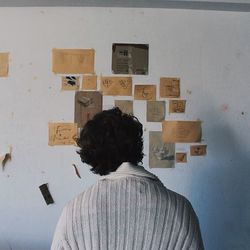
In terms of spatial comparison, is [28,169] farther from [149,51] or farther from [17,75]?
[149,51]

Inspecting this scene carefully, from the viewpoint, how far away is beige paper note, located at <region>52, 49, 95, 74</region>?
171cm

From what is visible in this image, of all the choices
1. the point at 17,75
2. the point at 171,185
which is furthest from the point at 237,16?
the point at 17,75

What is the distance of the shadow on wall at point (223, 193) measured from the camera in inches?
67.7

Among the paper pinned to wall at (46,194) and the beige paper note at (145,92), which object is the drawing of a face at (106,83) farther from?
the paper pinned to wall at (46,194)

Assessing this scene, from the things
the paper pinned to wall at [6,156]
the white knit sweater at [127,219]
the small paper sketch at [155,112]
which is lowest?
the white knit sweater at [127,219]

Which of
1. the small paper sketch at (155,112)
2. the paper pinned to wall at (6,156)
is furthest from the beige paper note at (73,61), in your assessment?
the paper pinned to wall at (6,156)

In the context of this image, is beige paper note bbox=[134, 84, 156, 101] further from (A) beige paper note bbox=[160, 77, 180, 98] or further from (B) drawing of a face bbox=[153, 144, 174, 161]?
(B) drawing of a face bbox=[153, 144, 174, 161]

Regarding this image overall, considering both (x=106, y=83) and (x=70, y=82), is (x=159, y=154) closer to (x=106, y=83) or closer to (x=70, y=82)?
(x=106, y=83)

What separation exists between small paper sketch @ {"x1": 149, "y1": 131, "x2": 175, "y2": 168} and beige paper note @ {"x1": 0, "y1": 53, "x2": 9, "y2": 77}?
0.75 meters

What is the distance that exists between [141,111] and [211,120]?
0.34 m

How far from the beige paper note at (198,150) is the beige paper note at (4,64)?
95 centimetres

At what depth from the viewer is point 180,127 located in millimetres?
1718

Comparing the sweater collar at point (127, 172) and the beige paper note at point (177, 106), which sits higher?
the beige paper note at point (177, 106)

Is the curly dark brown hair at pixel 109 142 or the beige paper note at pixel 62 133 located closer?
the curly dark brown hair at pixel 109 142
